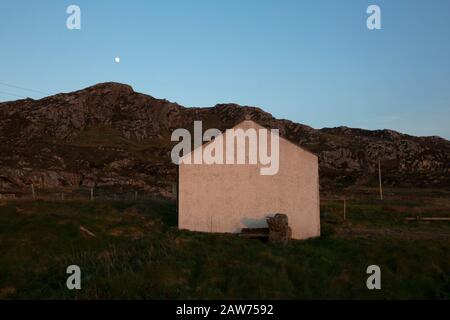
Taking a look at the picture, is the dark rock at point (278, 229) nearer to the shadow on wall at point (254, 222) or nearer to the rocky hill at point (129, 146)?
the shadow on wall at point (254, 222)

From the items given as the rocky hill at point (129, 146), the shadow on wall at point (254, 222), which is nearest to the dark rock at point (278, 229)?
the shadow on wall at point (254, 222)

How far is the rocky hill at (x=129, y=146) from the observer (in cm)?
7169

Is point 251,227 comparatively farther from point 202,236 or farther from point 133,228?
point 133,228

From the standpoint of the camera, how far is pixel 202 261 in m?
18.9

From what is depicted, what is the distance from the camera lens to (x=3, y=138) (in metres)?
109

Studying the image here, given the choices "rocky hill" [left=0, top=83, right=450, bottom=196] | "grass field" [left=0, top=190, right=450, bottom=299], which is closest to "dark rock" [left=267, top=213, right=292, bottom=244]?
"grass field" [left=0, top=190, right=450, bottom=299]

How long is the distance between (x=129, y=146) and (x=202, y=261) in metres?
98.3

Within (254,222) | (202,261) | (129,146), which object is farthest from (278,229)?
(129,146)

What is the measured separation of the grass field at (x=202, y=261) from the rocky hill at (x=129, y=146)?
3284 centimetres

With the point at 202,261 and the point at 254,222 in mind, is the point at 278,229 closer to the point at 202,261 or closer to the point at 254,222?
the point at 254,222

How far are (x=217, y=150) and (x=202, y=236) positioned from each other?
18.5 ft
